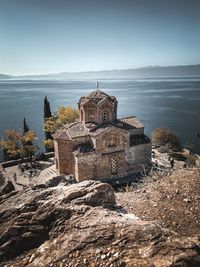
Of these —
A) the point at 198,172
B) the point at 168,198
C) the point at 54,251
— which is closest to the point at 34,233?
the point at 54,251

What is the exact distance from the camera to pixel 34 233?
6.94m

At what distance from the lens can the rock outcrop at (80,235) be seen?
5070mm

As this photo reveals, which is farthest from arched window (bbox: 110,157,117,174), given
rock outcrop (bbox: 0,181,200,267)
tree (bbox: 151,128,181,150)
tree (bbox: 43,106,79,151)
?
rock outcrop (bbox: 0,181,200,267)

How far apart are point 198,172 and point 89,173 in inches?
716

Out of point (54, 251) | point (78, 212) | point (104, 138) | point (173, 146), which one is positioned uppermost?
point (78, 212)

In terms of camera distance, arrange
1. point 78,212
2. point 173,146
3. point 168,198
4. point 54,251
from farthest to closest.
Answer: point 173,146
point 168,198
point 78,212
point 54,251

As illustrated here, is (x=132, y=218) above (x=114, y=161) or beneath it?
above

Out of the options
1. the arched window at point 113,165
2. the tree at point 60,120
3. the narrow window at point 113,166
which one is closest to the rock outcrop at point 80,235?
the arched window at point 113,165

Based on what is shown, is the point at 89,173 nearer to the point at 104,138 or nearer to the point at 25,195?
the point at 104,138

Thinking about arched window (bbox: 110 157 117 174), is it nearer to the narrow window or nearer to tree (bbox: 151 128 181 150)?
the narrow window

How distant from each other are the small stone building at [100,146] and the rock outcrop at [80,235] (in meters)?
19.7

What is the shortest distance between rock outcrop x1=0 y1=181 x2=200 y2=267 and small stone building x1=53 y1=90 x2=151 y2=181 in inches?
777

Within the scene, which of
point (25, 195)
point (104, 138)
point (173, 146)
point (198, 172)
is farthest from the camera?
point (173, 146)

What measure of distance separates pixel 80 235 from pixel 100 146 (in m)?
22.4
